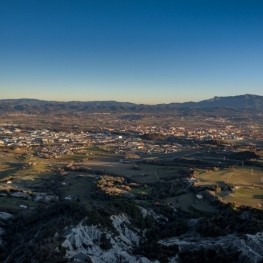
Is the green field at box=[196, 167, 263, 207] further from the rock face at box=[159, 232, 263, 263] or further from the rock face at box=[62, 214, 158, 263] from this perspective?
the rock face at box=[62, 214, 158, 263]

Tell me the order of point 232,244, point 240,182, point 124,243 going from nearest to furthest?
point 232,244 → point 124,243 → point 240,182

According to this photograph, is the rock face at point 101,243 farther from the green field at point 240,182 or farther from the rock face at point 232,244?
the green field at point 240,182

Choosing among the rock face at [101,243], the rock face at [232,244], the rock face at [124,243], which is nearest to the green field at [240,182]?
the rock face at [232,244]

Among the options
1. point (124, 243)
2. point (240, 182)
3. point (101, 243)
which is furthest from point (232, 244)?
point (240, 182)

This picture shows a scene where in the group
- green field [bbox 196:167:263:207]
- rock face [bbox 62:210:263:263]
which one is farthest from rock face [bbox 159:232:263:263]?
green field [bbox 196:167:263:207]

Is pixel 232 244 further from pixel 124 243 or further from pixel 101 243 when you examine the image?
pixel 101 243

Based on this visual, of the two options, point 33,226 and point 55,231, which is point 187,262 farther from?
point 33,226

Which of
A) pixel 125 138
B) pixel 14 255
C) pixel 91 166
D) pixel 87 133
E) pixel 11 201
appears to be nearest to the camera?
pixel 14 255

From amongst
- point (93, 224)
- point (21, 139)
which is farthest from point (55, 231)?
point (21, 139)
